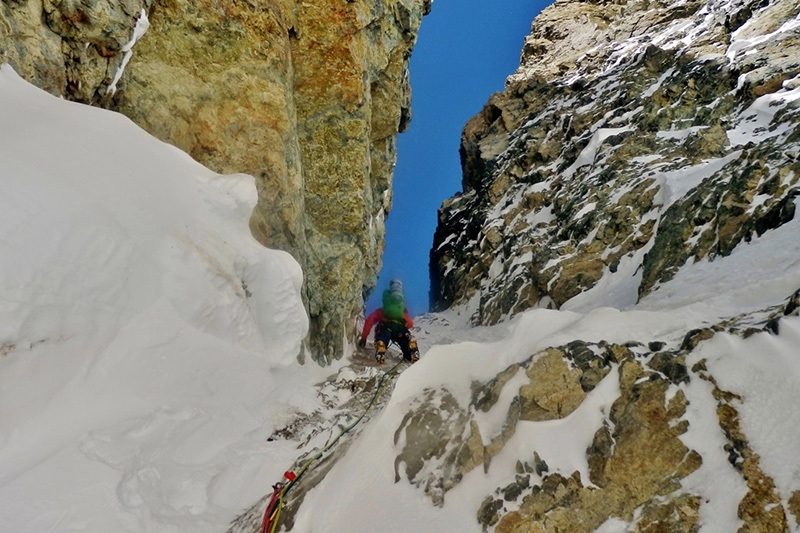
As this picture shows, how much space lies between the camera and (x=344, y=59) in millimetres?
9430

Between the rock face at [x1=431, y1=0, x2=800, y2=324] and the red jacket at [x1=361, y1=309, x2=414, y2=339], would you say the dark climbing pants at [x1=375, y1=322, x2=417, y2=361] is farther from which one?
the rock face at [x1=431, y1=0, x2=800, y2=324]

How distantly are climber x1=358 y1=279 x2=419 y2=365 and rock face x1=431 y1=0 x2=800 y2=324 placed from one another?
438 cm

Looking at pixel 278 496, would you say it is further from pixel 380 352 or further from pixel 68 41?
pixel 380 352

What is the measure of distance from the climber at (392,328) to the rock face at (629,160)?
438 cm

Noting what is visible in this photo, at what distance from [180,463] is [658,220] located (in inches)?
464

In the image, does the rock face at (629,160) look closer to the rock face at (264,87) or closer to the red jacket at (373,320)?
the red jacket at (373,320)

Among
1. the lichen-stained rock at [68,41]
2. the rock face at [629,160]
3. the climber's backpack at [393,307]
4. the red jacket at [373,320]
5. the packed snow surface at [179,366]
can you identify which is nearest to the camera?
the packed snow surface at [179,366]

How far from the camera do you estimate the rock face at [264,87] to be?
613 centimetres

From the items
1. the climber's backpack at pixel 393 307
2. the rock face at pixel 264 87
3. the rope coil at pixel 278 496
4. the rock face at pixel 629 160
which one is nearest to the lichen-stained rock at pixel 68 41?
the rock face at pixel 264 87

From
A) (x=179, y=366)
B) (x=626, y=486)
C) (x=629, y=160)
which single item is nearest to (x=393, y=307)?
(x=179, y=366)

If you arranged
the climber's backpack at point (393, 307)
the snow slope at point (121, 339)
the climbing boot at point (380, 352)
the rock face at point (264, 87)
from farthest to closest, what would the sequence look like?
the climber's backpack at point (393, 307), the climbing boot at point (380, 352), the rock face at point (264, 87), the snow slope at point (121, 339)

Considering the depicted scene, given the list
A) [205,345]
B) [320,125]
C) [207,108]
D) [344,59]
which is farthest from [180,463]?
[344,59]

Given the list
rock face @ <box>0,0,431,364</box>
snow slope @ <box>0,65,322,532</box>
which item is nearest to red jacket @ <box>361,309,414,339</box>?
rock face @ <box>0,0,431,364</box>

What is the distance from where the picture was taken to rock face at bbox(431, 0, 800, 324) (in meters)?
9.69
